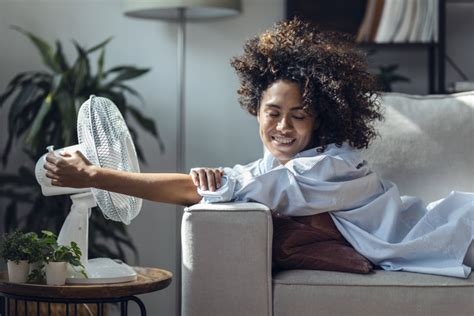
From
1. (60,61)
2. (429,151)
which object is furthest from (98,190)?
(60,61)

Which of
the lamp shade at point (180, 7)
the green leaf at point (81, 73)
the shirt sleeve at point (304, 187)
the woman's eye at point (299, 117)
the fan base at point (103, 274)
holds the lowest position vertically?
the fan base at point (103, 274)

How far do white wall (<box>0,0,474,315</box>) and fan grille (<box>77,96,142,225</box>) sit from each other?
5.49 ft

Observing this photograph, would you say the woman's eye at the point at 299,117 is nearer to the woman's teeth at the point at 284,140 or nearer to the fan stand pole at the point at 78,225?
the woman's teeth at the point at 284,140

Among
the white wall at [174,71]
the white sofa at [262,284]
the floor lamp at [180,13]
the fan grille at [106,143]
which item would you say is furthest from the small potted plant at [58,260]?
the white wall at [174,71]

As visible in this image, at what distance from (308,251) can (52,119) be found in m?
1.50

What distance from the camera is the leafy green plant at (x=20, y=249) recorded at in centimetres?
215

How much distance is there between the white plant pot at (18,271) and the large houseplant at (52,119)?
1.21m

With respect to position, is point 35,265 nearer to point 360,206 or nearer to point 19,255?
point 19,255

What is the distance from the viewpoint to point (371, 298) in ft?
7.11

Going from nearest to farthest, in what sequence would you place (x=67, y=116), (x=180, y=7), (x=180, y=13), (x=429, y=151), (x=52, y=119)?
1. (x=429, y=151)
2. (x=67, y=116)
3. (x=52, y=119)
4. (x=180, y=7)
5. (x=180, y=13)

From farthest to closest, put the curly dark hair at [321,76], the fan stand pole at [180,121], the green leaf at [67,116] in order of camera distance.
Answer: the fan stand pole at [180,121] → the green leaf at [67,116] → the curly dark hair at [321,76]

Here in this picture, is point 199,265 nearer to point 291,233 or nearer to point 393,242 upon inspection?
point 291,233

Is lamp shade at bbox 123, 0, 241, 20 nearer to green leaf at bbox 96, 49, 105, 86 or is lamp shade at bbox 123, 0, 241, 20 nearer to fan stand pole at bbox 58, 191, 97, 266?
green leaf at bbox 96, 49, 105, 86

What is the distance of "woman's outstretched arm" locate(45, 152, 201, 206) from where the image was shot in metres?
2.14
